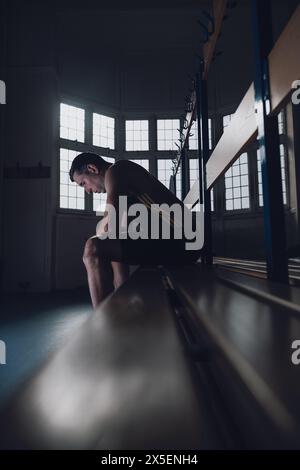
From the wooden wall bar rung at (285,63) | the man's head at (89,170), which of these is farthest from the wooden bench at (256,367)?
the man's head at (89,170)

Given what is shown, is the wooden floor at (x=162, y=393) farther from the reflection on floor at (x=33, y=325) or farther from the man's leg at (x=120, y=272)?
the man's leg at (x=120, y=272)

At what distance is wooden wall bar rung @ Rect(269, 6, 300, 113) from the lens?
80cm

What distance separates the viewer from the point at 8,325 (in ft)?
10.7

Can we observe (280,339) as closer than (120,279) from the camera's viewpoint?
Yes

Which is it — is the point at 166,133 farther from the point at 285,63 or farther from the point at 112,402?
the point at 112,402

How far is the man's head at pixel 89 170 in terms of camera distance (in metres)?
1.93

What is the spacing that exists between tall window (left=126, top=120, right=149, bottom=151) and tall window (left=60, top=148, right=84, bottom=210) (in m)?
1.41

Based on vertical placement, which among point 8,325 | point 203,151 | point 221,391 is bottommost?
point 8,325

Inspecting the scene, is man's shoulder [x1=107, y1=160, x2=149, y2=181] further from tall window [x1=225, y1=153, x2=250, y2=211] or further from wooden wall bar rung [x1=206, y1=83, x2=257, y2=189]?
tall window [x1=225, y1=153, x2=250, y2=211]

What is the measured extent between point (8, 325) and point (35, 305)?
1.32 meters

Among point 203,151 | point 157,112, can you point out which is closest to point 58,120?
point 157,112

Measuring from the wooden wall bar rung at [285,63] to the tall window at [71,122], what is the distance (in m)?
6.17

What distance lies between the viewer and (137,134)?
741 centimetres

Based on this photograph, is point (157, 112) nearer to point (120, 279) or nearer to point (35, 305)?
point (35, 305)
